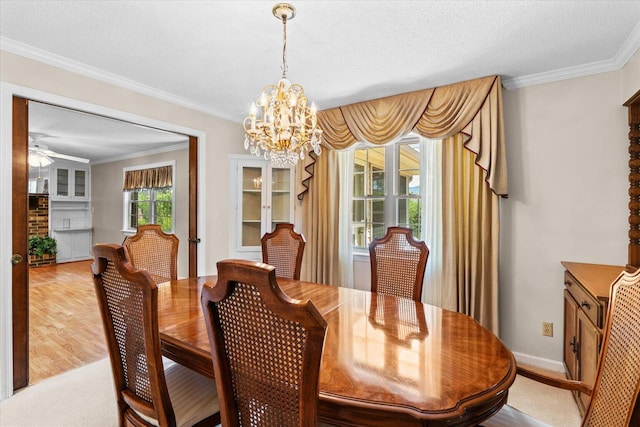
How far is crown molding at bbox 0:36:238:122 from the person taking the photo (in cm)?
226

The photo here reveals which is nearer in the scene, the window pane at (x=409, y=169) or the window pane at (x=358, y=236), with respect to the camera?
the window pane at (x=409, y=169)

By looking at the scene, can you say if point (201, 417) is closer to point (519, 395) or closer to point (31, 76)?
point (519, 395)

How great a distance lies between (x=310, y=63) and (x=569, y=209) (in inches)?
94.5

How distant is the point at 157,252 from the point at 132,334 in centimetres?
148

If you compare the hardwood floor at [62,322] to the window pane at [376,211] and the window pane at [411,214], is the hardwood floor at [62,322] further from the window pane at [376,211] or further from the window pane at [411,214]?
the window pane at [411,214]

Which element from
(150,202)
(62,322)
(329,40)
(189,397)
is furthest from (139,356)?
(150,202)

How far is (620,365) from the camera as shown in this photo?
37.4 inches

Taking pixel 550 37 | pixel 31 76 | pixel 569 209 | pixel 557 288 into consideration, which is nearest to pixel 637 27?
pixel 550 37

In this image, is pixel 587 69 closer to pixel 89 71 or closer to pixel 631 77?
pixel 631 77

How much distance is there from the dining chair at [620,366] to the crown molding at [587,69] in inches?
78.0

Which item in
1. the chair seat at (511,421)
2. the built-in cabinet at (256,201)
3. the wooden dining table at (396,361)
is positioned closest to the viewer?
the wooden dining table at (396,361)

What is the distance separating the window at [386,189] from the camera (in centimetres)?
340

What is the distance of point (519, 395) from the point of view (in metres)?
2.27

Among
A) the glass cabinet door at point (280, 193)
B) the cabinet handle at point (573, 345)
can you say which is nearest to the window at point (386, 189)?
the glass cabinet door at point (280, 193)
